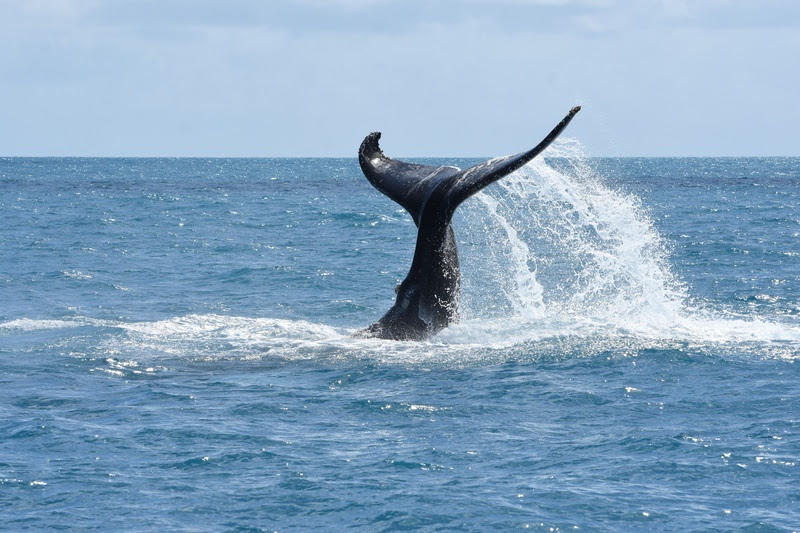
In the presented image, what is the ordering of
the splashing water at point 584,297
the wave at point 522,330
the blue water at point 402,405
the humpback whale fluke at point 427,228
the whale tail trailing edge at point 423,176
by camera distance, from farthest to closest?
1. the splashing water at point 584,297
2. the wave at point 522,330
3. the humpback whale fluke at point 427,228
4. the whale tail trailing edge at point 423,176
5. the blue water at point 402,405

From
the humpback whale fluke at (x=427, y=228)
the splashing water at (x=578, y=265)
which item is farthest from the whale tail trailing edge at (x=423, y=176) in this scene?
the splashing water at (x=578, y=265)

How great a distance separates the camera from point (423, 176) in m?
13.3

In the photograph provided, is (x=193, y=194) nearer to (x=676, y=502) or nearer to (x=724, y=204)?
(x=724, y=204)

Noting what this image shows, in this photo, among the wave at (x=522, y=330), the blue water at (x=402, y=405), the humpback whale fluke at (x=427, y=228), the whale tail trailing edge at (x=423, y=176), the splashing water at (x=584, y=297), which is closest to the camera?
the blue water at (x=402, y=405)

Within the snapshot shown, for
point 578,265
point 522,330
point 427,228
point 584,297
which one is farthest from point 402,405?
point 578,265

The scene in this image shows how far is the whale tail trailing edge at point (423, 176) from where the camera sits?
12.0m

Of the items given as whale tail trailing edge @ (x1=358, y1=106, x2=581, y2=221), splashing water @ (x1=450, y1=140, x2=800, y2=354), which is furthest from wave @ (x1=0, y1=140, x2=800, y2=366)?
whale tail trailing edge @ (x1=358, y1=106, x2=581, y2=221)

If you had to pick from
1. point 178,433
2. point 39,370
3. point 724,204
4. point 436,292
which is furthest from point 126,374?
point 724,204

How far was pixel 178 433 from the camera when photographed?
10305 mm

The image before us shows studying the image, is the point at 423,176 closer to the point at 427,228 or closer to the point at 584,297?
the point at 427,228

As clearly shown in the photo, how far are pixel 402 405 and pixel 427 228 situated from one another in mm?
2721

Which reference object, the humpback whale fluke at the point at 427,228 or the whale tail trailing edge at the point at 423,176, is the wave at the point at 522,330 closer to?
the humpback whale fluke at the point at 427,228

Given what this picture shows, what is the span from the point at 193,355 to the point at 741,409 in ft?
21.8

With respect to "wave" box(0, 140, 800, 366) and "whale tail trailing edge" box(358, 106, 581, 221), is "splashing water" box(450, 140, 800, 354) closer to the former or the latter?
"wave" box(0, 140, 800, 366)
